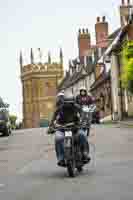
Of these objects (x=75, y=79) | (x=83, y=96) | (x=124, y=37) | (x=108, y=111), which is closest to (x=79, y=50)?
(x=75, y=79)

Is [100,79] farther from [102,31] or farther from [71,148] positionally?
[71,148]

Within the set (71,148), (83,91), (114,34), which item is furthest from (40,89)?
(71,148)

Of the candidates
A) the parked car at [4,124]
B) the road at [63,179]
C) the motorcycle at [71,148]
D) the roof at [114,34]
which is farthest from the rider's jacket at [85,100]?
the roof at [114,34]

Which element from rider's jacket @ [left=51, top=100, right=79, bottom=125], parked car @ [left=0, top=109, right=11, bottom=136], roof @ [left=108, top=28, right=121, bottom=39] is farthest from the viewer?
roof @ [left=108, top=28, right=121, bottom=39]

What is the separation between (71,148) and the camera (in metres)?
12.3

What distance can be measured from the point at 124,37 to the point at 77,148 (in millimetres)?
51011

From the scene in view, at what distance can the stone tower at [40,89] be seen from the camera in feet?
459

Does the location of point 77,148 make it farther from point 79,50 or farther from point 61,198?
point 79,50

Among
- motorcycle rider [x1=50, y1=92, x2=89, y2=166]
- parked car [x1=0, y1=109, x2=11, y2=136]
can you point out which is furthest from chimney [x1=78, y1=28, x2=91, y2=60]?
motorcycle rider [x1=50, y1=92, x2=89, y2=166]

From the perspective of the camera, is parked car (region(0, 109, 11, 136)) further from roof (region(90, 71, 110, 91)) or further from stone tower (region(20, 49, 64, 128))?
stone tower (region(20, 49, 64, 128))

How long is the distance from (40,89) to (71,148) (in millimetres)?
→ 128859

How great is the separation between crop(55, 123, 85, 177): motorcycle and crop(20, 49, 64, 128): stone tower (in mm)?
125375

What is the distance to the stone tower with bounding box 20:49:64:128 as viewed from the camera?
140000mm

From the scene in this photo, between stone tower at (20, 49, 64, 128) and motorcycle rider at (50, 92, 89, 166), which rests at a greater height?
stone tower at (20, 49, 64, 128)
